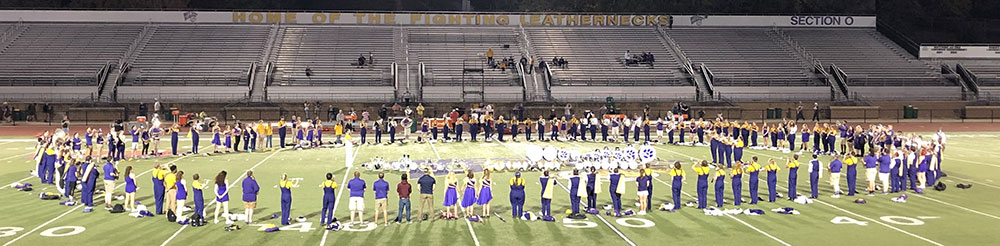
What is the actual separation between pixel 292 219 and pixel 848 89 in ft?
156

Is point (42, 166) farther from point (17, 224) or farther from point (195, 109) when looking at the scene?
point (195, 109)

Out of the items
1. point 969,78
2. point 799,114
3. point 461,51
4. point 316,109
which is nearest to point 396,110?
point 316,109

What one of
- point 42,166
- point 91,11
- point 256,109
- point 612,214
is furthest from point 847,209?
point 91,11

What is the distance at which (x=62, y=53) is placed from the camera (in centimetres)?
5662

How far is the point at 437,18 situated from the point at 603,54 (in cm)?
1335

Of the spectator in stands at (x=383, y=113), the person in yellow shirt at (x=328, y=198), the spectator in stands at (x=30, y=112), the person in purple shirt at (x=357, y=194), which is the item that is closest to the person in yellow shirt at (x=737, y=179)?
the person in purple shirt at (x=357, y=194)

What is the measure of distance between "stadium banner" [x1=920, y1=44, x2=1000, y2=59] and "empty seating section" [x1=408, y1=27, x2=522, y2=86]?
99.8ft

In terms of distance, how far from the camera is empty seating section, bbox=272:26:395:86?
2157 inches

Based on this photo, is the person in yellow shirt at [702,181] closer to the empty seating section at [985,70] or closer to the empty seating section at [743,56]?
the empty seating section at [743,56]

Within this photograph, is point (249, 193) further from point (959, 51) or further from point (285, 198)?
point (959, 51)

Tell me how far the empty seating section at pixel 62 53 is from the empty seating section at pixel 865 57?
4957 centimetres

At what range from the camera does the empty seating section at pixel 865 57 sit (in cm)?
5778

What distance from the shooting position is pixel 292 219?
56.4 feet

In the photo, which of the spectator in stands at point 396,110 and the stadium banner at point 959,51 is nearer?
the spectator in stands at point 396,110
